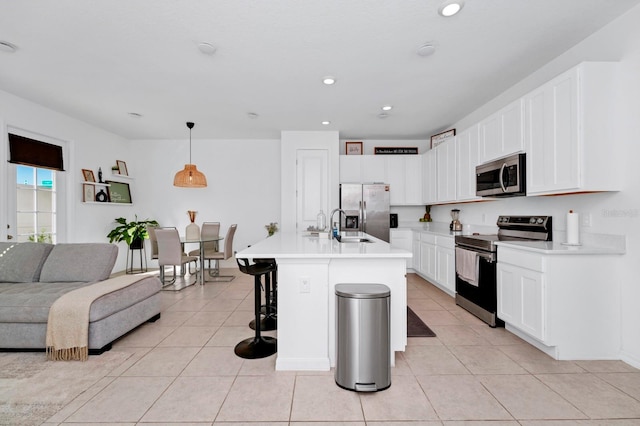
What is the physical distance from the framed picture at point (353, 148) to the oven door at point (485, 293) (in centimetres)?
336

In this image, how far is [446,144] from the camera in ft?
15.5

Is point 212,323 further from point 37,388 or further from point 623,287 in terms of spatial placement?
point 623,287

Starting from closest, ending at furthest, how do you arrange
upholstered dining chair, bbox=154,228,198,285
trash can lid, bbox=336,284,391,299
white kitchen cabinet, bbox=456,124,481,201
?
1. trash can lid, bbox=336,284,391,299
2. white kitchen cabinet, bbox=456,124,481,201
3. upholstered dining chair, bbox=154,228,198,285

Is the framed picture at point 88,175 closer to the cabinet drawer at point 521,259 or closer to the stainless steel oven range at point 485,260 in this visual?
the stainless steel oven range at point 485,260

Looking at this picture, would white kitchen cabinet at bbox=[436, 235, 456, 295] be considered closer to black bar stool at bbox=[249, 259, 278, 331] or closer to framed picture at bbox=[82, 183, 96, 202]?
black bar stool at bbox=[249, 259, 278, 331]

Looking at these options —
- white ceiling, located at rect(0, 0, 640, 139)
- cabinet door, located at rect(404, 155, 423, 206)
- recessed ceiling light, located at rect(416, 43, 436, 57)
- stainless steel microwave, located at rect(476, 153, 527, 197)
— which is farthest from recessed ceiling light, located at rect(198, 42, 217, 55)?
cabinet door, located at rect(404, 155, 423, 206)

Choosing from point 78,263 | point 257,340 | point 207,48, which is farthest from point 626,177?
point 78,263

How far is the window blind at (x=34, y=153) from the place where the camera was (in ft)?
13.0

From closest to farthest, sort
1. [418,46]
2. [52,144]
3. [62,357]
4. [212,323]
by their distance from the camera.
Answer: [62,357]
[418,46]
[212,323]
[52,144]

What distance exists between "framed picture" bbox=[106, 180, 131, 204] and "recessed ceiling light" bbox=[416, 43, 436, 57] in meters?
Result: 5.69

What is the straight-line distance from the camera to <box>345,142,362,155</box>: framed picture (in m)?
6.05

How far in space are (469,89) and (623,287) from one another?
8.46ft

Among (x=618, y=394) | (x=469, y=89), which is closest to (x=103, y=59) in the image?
(x=469, y=89)

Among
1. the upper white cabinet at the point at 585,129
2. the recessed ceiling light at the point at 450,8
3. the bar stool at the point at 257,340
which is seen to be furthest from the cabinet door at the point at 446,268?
the recessed ceiling light at the point at 450,8
